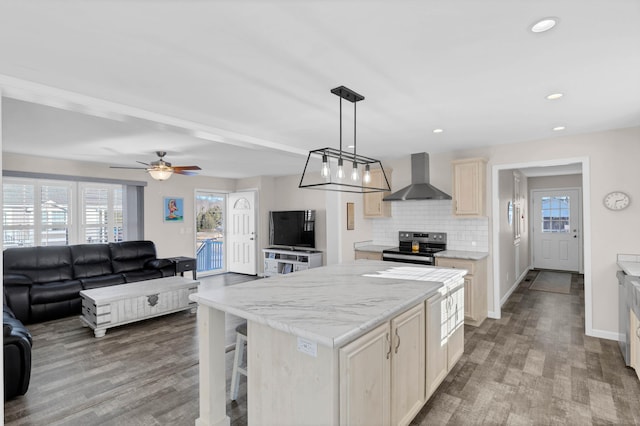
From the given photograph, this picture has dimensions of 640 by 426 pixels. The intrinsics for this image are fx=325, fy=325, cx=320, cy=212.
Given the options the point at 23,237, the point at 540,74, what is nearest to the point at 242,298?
the point at 540,74

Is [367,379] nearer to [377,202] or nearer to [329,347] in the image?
[329,347]

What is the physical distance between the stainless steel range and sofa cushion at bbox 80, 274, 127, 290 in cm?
413

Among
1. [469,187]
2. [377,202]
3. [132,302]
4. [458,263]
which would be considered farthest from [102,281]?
[469,187]

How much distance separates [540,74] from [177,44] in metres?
2.36

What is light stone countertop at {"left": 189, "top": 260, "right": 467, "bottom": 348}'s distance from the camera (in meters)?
1.58

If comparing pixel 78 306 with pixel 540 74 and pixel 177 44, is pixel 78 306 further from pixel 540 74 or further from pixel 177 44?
pixel 540 74

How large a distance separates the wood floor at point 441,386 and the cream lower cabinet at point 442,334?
0.20 m

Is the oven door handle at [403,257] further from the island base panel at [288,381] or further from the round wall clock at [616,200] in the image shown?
the island base panel at [288,381]

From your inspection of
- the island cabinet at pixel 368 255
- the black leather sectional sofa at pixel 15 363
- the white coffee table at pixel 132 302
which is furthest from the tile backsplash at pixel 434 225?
the black leather sectional sofa at pixel 15 363

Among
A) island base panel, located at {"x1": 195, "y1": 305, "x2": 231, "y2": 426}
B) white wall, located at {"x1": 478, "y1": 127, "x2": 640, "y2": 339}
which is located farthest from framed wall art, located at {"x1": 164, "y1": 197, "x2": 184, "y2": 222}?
white wall, located at {"x1": 478, "y1": 127, "x2": 640, "y2": 339}

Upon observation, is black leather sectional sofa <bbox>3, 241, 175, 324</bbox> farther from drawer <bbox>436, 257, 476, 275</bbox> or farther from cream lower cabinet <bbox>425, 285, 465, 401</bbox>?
cream lower cabinet <bbox>425, 285, 465, 401</bbox>

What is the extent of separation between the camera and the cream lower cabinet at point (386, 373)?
1.54 meters

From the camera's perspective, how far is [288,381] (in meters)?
1.66

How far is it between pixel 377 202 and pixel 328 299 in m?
3.48
